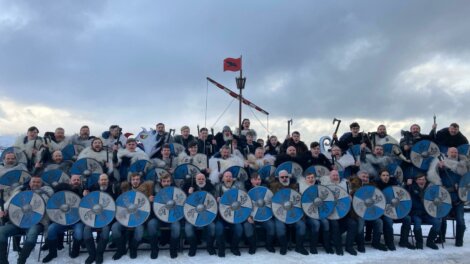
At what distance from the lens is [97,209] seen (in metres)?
7.24

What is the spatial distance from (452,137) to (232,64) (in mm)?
12839

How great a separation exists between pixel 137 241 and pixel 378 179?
4937 millimetres

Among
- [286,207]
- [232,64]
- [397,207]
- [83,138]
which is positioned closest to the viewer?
[286,207]

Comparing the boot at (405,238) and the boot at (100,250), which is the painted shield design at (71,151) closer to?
the boot at (100,250)

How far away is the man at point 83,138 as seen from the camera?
9.44 meters

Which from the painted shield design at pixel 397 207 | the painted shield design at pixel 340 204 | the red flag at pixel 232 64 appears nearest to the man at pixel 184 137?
the painted shield design at pixel 340 204

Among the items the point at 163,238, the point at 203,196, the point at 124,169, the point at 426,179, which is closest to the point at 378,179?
the point at 426,179

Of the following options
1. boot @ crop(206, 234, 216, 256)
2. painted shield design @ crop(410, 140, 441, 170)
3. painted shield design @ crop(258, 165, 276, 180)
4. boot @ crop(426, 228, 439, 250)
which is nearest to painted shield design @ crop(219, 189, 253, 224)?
boot @ crop(206, 234, 216, 256)

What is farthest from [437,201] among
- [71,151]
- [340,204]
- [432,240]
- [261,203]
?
[71,151]

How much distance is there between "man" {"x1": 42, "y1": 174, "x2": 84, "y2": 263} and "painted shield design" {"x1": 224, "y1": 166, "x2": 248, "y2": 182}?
2902mm

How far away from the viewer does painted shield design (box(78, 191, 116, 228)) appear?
7.18 meters

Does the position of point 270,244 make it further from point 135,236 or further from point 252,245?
point 135,236

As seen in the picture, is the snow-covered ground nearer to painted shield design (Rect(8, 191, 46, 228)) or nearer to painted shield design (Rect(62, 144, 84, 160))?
painted shield design (Rect(8, 191, 46, 228))

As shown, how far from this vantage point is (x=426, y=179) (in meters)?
8.79
